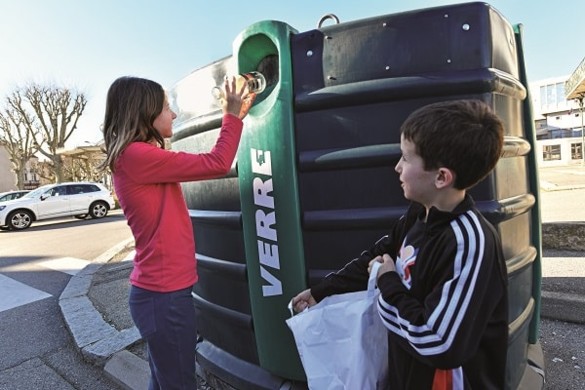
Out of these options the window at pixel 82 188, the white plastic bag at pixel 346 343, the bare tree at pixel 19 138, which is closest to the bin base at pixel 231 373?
the white plastic bag at pixel 346 343

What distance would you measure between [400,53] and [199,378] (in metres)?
2.05

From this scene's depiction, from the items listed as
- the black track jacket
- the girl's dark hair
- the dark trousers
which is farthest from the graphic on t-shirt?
the girl's dark hair

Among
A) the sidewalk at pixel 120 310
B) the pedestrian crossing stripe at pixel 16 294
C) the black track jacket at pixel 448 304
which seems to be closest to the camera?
the black track jacket at pixel 448 304

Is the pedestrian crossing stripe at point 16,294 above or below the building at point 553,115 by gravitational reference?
below

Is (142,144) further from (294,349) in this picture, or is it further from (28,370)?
(28,370)

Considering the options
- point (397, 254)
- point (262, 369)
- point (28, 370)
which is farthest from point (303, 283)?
point (28, 370)

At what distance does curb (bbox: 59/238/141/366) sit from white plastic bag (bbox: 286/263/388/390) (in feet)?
7.13

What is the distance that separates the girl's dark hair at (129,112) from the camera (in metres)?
1.52

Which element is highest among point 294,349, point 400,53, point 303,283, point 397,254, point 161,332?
point 400,53

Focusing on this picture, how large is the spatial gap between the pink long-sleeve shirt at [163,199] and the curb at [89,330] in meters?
1.68

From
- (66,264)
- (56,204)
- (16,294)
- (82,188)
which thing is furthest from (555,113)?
(16,294)

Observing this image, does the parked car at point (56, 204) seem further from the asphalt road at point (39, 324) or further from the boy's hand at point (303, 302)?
the boy's hand at point (303, 302)

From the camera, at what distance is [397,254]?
1.39 m

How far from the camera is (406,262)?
1213 mm
